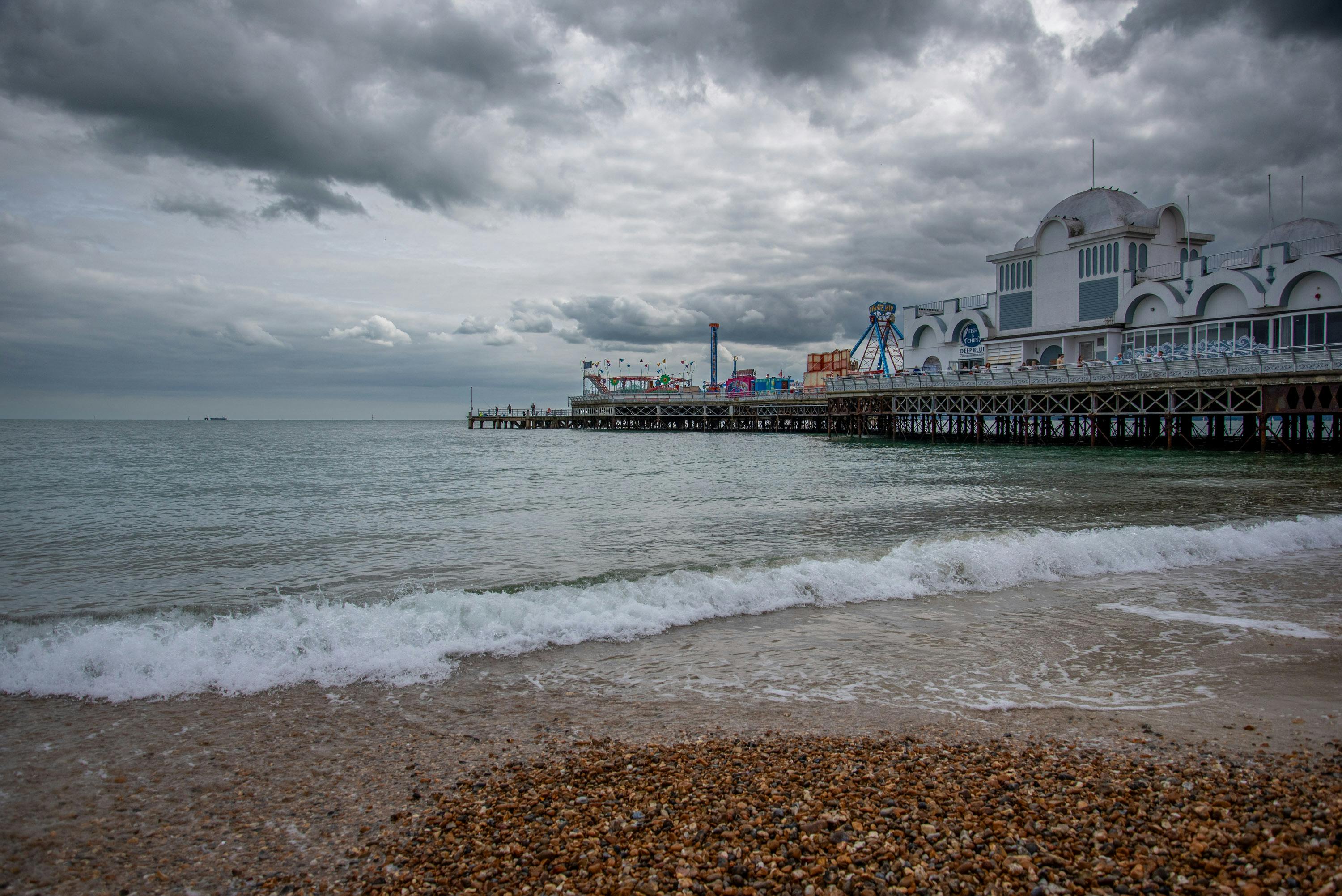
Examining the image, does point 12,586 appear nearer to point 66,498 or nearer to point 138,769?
point 138,769

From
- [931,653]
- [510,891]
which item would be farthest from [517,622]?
[510,891]

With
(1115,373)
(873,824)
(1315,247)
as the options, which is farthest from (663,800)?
(1315,247)

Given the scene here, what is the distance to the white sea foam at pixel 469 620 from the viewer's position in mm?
6285

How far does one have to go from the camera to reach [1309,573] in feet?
33.3

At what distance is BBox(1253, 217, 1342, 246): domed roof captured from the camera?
125ft

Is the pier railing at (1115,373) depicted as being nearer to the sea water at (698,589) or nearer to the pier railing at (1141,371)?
the pier railing at (1141,371)

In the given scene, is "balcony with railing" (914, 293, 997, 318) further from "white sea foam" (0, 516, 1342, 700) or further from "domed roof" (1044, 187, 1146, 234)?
"white sea foam" (0, 516, 1342, 700)

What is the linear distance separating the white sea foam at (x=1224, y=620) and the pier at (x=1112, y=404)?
2830cm

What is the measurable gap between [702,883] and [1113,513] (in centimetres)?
1610

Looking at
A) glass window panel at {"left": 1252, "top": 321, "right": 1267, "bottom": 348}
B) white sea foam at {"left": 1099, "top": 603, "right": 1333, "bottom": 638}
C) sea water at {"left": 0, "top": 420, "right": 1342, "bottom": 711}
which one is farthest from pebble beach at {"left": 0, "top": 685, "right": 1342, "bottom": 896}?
glass window panel at {"left": 1252, "top": 321, "right": 1267, "bottom": 348}

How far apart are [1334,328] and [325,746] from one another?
43504 mm

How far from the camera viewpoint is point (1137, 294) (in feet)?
136

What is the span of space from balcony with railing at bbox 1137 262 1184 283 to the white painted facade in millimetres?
66

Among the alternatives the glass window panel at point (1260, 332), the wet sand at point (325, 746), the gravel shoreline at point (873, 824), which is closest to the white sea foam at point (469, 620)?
the wet sand at point (325, 746)
